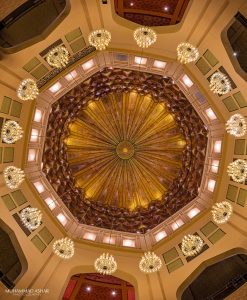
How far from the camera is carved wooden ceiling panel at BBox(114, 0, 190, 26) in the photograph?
14297mm

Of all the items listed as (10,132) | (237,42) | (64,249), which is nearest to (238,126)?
(237,42)

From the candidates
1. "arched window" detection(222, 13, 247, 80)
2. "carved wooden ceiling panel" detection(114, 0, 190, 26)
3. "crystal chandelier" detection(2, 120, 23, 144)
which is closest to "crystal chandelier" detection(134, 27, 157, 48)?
"carved wooden ceiling panel" detection(114, 0, 190, 26)

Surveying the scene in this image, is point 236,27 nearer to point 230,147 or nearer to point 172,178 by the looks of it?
point 230,147

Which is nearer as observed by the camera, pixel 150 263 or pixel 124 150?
pixel 150 263

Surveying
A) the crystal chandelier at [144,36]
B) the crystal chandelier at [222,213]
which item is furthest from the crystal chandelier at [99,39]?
the crystal chandelier at [222,213]

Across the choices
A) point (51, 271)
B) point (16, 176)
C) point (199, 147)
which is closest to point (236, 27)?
point (199, 147)

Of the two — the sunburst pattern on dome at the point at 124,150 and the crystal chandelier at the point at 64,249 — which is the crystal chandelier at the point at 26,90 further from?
the sunburst pattern on dome at the point at 124,150

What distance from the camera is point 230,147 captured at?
51.0ft

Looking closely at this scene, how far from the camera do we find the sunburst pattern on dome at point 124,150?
745 inches

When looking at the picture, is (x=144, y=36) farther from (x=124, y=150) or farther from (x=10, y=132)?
(x=124, y=150)

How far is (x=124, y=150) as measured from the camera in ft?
65.3

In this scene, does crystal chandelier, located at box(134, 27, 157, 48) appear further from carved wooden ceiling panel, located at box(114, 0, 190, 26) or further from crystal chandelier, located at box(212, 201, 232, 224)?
crystal chandelier, located at box(212, 201, 232, 224)

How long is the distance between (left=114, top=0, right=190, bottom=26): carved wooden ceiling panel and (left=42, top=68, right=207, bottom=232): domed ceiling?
2822 millimetres

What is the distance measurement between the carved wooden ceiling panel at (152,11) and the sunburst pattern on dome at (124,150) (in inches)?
188
